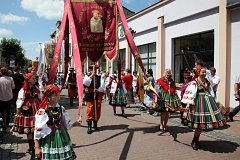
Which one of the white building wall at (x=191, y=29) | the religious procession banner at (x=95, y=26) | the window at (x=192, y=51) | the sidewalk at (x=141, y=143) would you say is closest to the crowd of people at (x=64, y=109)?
the sidewalk at (x=141, y=143)

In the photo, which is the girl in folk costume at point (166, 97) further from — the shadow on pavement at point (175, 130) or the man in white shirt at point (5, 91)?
the man in white shirt at point (5, 91)

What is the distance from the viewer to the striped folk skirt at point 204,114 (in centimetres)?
570

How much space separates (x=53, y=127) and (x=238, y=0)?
869cm

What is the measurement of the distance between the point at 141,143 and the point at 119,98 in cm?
425

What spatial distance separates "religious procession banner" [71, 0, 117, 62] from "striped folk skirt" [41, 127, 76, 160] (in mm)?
4536

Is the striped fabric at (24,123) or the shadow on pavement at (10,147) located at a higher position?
the striped fabric at (24,123)

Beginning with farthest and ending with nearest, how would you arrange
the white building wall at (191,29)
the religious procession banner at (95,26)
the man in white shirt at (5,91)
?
the white building wall at (191,29), the man in white shirt at (5,91), the religious procession banner at (95,26)

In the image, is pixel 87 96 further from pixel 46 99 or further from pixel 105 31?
pixel 46 99

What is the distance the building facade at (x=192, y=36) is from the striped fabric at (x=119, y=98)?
3.78 metres

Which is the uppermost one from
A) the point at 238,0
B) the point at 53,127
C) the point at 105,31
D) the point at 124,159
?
the point at 238,0

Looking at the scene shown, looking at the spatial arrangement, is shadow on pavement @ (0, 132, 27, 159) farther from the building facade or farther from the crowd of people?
the building facade

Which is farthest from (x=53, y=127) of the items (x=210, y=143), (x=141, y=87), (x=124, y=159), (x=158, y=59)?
(x=158, y=59)

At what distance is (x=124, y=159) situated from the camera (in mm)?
5332

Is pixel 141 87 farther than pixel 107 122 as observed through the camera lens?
No
